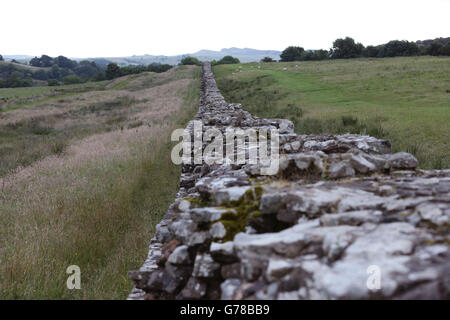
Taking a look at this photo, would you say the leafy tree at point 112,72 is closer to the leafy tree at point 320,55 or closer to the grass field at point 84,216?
the leafy tree at point 320,55

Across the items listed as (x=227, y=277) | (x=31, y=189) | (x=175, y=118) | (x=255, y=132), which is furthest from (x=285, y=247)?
(x=175, y=118)

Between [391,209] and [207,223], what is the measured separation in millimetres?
1570

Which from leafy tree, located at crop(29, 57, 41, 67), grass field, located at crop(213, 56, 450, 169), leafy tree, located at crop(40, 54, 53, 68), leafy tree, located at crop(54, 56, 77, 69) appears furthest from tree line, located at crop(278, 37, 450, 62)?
leafy tree, located at crop(29, 57, 41, 67)

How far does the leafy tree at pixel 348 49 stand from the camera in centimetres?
6788

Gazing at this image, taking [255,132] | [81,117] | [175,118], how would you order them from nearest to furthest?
[255,132], [175,118], [81,117]

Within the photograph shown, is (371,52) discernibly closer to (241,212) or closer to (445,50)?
(445,50)

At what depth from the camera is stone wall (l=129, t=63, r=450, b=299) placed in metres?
1.84

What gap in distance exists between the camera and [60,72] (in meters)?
132

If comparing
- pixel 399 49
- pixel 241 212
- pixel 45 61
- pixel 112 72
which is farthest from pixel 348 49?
pixel 45 61

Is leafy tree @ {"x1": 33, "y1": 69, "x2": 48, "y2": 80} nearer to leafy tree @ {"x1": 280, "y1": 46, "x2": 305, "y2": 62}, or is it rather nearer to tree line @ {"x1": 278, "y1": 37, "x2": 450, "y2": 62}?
tree line @ {"x1": 278, "y1": 37, "x2": 450, "y2": 62}

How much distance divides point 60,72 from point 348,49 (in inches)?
4656

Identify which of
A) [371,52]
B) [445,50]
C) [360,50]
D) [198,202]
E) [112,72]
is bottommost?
[198,202]

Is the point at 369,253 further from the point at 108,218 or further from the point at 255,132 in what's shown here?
the point at 108,218

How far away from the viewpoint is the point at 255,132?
6254mm
